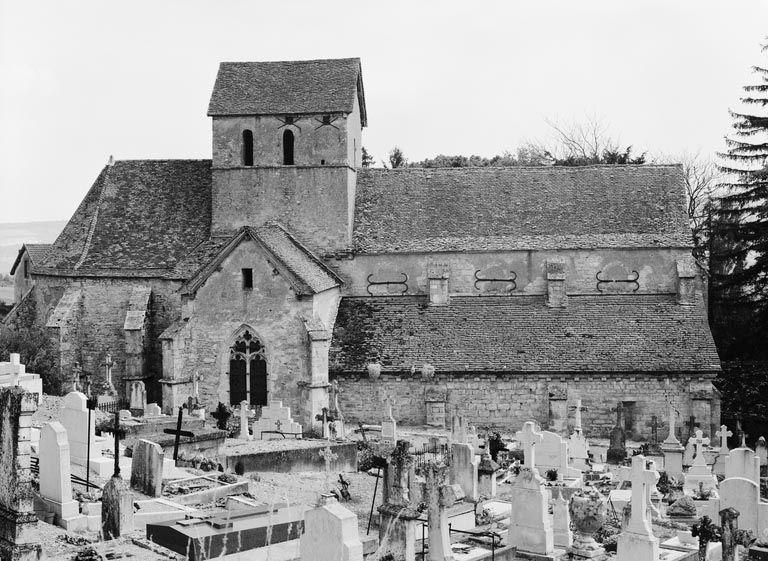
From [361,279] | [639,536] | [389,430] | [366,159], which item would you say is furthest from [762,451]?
[366,159]

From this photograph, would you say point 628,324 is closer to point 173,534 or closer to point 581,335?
point 581,335

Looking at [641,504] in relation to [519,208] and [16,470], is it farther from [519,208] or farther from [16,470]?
[519,208]

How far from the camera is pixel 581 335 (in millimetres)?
33094

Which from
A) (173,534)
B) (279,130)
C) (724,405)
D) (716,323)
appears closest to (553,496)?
(173,534)

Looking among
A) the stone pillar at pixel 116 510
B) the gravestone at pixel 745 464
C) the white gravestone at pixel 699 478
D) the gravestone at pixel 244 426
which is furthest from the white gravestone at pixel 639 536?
the gravestone at pixel 244 426

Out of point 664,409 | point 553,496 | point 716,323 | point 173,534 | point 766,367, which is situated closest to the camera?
point 173,534

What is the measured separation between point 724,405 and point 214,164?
1987cm

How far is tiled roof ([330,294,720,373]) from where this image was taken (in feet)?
105

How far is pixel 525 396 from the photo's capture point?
3219 centimetres

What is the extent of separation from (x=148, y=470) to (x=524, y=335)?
17041mm

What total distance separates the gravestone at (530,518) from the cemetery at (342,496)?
0.08 ft

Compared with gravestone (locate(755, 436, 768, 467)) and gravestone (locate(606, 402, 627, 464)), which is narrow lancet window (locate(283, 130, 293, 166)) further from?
gravestone (locate(755, 436, 768, 467))

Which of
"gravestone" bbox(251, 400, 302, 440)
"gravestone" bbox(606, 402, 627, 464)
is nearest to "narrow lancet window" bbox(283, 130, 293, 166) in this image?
"gravestone" bbox(251, 400, 302, 440)

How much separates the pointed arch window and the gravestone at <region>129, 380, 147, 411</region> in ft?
29.5
